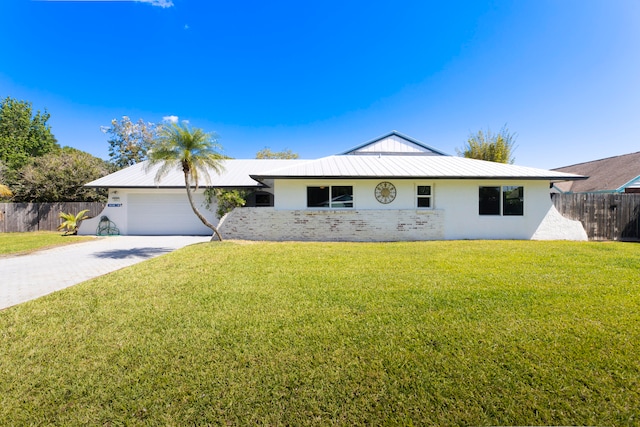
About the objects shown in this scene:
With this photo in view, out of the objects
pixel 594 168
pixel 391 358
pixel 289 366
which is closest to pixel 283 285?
pixel 289 366

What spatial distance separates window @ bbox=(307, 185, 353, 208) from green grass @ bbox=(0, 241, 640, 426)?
21.6 feet

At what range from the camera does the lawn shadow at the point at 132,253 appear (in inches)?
352

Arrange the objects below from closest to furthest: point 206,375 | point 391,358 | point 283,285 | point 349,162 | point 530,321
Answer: point 206,375 < point 391,358 < point 530,321 < point 283,285 < point 349,162

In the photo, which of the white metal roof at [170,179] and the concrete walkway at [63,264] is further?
the white metal roof at [170,179]

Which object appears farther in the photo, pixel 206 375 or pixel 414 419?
pixel 206 375

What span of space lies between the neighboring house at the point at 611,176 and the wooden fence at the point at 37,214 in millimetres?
32899

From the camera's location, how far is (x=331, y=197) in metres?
12.0

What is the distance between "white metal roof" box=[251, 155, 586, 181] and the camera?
439 inches

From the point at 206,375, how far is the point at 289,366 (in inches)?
35.1

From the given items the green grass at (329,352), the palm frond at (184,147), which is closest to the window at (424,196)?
the green grass at (329,352)

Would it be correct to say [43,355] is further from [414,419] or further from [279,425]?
[414,419]

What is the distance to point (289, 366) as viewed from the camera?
2.78 metres

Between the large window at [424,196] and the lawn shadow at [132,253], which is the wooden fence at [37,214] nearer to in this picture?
the lawn shadow at [132,253]

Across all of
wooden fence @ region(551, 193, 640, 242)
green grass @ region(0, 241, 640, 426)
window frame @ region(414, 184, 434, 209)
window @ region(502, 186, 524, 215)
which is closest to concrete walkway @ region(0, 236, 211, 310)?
green grass @ region(0, 241, 640, 426)
